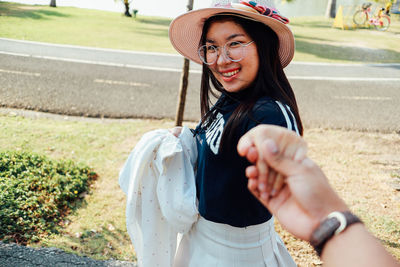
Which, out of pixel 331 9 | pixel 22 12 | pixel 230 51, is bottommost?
pixel 22 12

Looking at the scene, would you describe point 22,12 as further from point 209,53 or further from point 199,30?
point 209,53

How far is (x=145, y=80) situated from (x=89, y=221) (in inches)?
211

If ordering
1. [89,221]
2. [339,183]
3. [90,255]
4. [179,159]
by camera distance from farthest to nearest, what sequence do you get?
1. [339,183]
2. [89,221]
3. [90,255]
4. [179,159]

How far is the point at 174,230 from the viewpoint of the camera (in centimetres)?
177

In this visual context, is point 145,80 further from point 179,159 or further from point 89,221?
point 179,159

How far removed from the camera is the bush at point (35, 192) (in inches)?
117

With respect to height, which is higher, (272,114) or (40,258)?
(272,114)

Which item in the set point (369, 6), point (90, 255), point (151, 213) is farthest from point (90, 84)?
point (369, 6)

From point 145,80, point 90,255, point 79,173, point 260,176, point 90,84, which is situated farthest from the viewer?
point 145,80

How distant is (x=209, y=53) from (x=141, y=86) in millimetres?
6216

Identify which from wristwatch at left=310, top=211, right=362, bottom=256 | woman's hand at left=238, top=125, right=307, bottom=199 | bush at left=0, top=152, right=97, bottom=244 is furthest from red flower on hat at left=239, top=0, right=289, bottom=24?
bush at left=0, top=152, right=97, bottom=244

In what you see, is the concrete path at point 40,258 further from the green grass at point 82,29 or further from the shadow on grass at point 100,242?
the green grass at point 82,29

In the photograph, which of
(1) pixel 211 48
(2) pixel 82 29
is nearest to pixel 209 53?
(1) pixel 211 48

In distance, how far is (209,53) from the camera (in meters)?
1.64
